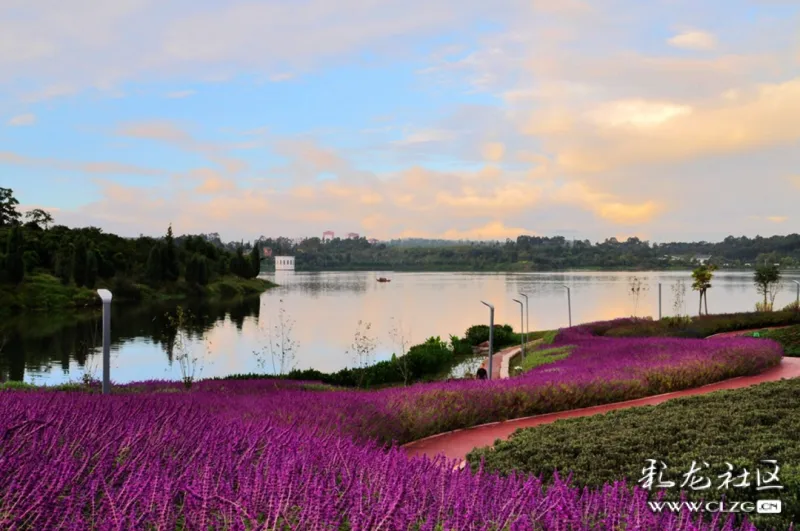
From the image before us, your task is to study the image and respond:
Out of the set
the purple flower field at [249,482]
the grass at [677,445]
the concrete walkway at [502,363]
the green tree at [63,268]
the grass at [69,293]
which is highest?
the green tree at [63,268]

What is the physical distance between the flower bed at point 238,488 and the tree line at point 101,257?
62225 millimetres

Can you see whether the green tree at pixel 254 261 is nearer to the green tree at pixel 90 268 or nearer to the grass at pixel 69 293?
the grass at pixel 69 293

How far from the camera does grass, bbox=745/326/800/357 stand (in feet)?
59.1

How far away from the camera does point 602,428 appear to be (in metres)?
6.78

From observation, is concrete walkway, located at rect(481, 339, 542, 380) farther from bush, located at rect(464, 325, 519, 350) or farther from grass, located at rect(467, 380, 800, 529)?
grass, located at rect(467, 380, 800, 529)

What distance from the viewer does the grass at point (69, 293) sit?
188ft

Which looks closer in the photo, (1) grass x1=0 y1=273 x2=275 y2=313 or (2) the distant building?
(1) grass x1=0 y1=273 x2=275 y2=313

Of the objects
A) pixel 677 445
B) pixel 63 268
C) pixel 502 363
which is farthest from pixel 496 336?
pixel 63 268

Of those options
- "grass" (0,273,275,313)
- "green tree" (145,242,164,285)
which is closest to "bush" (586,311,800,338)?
"grass" (0,273,275,313)

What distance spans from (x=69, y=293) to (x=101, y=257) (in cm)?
881

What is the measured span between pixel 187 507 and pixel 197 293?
77.4 meters

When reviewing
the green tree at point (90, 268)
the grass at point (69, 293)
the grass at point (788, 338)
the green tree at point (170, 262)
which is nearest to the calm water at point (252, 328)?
the grass at point (69, 293)

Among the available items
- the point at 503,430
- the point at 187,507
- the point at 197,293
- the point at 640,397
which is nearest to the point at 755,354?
the point at 640,397

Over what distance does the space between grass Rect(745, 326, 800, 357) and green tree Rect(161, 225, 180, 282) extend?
6642cm
